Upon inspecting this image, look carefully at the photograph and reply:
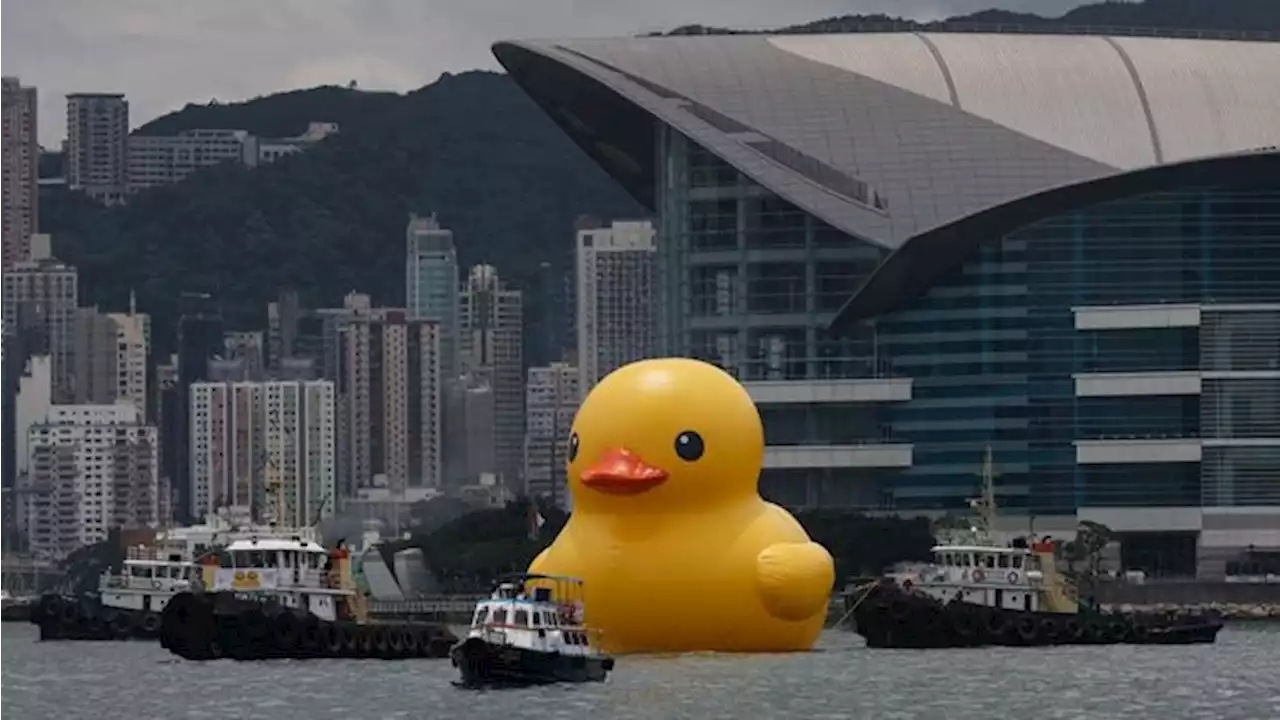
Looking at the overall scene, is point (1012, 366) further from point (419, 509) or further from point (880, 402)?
point (419, 509)

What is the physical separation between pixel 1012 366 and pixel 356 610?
49.1 meters

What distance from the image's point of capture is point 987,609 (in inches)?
3206

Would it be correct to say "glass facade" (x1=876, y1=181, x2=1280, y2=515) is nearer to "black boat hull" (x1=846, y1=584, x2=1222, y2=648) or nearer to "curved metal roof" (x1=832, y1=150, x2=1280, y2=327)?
"curved metal roof" (x1=832, y1=150, x2=1280, y2=327)

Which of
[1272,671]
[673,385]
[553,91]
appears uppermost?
[553,91]

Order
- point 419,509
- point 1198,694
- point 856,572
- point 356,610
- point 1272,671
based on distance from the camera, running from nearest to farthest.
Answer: point 1198,694 < point 1272,671 < point 356,610 < point 856,572 < point 419,509

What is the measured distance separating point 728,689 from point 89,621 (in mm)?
32650

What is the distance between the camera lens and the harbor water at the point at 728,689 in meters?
62.3

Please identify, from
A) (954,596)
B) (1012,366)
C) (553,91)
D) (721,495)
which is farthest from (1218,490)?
(721,495)

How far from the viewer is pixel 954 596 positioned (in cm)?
8325

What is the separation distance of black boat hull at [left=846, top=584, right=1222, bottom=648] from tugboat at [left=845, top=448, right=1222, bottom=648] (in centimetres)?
2

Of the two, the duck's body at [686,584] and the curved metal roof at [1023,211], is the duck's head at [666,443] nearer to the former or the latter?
the duck's body at [686,584]

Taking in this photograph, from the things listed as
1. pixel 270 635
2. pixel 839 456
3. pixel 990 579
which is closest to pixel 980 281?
pixel 839 456

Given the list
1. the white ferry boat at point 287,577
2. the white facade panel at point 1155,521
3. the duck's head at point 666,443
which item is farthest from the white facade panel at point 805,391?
the duck's head at point 666,443

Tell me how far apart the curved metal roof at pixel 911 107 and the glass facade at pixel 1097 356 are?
2.24m
